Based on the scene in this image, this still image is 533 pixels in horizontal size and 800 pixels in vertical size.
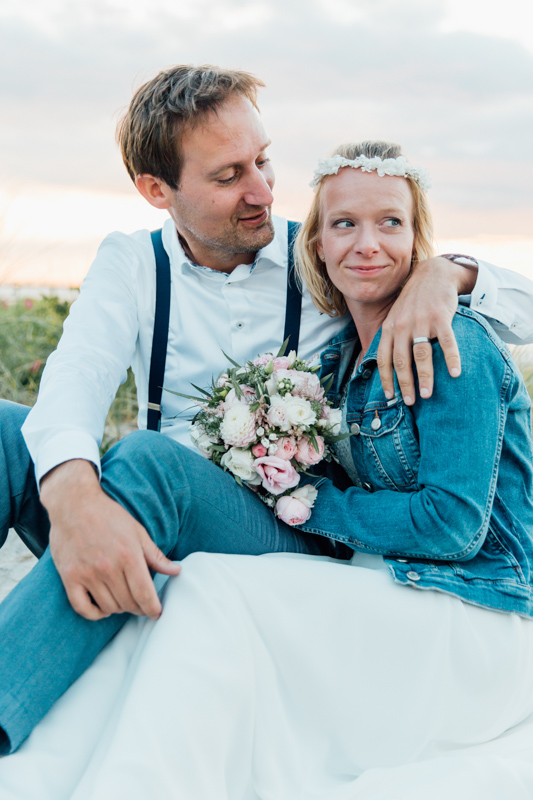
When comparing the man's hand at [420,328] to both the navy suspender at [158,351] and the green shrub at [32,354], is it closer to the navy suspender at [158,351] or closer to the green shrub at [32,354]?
the navy suspender at [158,351]

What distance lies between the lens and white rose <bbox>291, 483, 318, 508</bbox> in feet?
6.49

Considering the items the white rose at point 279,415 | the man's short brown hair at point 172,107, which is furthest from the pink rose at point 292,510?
the man's short brown hair at point 172,107

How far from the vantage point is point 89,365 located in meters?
2.29

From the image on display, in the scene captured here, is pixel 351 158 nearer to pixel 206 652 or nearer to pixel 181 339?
pixel 181 339

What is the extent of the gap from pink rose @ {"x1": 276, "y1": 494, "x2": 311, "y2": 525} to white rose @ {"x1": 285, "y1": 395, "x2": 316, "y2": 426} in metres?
0.23

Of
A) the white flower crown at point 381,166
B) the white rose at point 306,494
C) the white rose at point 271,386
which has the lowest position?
the white rose at point 306,494

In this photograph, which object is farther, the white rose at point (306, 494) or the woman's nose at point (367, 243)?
the woman's nose at point (367, 243)

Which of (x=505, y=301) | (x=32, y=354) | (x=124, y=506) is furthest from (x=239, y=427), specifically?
(x=32, y=354)

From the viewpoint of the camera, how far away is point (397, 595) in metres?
1.77

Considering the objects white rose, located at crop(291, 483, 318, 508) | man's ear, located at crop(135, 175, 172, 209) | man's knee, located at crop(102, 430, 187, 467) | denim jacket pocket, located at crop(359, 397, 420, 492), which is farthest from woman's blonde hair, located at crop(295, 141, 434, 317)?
man's knee, located at crop(102, 430, 187, 467)

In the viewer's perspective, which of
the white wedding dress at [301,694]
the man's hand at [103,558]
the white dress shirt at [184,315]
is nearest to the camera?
the white wedding dress at [301,694]

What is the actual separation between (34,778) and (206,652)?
0.44 m

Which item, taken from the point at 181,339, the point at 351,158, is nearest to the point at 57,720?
the point at 181,339

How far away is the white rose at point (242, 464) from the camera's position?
1.93 m
